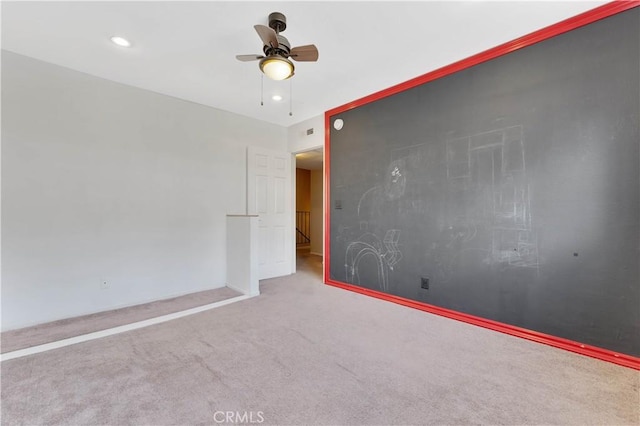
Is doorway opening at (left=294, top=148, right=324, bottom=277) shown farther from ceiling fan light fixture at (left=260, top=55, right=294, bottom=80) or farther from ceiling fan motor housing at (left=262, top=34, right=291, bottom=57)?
ceiling fan motor housing at (left=262, top=34, right=291, bottom=57)

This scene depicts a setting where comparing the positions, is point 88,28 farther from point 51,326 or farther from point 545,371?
point 545,371

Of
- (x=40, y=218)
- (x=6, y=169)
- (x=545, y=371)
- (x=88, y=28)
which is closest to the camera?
(x=545, y=371)

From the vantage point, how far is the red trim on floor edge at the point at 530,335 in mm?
2012

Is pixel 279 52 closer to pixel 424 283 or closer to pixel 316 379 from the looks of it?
pixel 316 379

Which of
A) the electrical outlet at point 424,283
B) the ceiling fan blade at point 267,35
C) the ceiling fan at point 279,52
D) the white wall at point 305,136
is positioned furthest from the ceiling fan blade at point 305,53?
the electrical outlet at point 424,283

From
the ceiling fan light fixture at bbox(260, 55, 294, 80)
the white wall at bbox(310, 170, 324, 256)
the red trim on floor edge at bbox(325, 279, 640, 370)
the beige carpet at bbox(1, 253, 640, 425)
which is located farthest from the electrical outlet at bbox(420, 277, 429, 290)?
the white wall at bbox(310, 170, 324, 256)

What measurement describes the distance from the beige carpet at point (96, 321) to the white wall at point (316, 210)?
3.90 metres

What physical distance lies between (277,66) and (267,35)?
→ 9.3 inches

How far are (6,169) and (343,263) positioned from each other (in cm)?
377

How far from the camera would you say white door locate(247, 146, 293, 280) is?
14.4 ft

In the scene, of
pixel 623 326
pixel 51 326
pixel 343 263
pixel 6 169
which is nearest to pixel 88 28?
pixel 6 169

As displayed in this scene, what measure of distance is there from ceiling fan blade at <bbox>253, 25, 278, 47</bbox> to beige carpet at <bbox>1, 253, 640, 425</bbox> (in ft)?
7.88

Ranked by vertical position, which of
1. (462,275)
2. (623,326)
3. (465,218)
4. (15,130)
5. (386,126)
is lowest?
(623,326)

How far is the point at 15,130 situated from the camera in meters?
2.61
